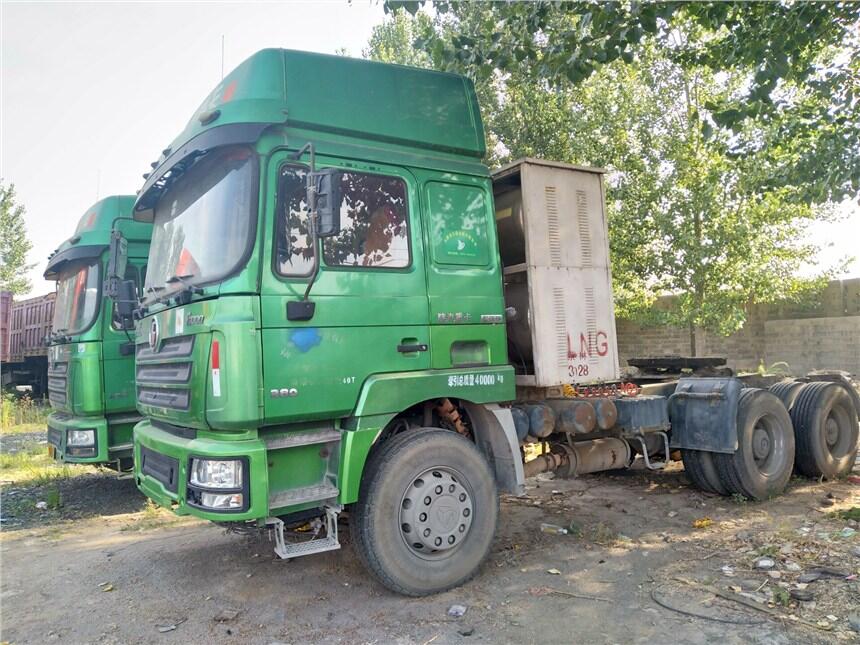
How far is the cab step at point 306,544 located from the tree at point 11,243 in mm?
27386

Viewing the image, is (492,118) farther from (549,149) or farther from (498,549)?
(498,549)

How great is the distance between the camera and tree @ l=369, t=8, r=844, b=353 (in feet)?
40.2

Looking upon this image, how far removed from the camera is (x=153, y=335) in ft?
14.9

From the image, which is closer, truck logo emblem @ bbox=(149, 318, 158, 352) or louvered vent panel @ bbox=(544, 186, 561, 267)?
truck logo emblem @ bbox=(149, 318, 158, 352)

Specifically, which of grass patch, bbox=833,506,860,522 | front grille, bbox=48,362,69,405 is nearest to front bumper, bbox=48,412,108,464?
front grille, bbox=48,362,69,405

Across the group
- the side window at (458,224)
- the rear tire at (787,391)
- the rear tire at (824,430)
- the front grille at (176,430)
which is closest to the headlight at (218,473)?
the front grille at (176,430)

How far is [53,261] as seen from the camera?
294 inches

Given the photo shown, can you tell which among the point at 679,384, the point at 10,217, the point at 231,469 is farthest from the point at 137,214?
the point at 10,217

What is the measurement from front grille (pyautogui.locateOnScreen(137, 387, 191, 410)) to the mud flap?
4595mm

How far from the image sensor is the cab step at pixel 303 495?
3791 mm

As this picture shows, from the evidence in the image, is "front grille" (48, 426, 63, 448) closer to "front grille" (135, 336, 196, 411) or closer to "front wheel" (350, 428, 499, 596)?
"front grille" (135, 336, 196, 411)

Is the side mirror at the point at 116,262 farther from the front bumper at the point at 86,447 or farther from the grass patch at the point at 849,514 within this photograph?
the grass patch at the point at 849,514

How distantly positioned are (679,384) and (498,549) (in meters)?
2.67

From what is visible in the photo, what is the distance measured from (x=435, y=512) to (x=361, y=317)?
1361mm
